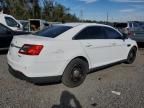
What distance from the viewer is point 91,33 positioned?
6.65 metres

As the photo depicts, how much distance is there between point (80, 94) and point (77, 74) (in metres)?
0.67

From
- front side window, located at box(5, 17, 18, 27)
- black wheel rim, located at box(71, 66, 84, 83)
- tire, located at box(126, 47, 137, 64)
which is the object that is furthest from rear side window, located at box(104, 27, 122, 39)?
front side window, located at box(5, 17, 18, 27)

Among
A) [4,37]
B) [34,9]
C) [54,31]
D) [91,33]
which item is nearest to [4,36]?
[4,37]

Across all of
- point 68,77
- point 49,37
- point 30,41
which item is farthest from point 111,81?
point 30,41

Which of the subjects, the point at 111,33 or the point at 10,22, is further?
the point at 10,22

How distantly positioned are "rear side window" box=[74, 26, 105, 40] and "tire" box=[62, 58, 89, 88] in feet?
2.15

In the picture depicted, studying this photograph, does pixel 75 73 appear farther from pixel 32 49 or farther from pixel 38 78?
pixel 32 49

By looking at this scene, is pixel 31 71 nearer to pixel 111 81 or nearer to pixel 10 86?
pixel 10 86

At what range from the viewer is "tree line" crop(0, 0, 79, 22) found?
139 feet

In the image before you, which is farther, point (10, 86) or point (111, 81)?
point (111, 81)

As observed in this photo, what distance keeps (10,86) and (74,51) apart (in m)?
1.81

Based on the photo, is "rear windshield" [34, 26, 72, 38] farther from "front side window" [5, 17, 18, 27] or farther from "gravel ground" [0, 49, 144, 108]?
"front side window" [5, 17, 18, 27]

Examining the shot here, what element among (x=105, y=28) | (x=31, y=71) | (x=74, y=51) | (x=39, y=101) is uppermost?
(x=105, y=28)

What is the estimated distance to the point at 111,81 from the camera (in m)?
6.63
